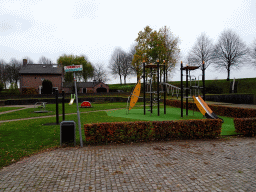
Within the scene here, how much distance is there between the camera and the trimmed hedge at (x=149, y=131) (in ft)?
22.2

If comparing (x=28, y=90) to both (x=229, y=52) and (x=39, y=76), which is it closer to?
(x=39, y=76)

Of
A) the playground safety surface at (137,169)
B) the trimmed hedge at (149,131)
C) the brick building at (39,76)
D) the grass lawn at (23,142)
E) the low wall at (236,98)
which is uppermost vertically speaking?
the brick building at (39,76)

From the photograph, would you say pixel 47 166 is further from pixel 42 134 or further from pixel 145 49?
pixel 145 49

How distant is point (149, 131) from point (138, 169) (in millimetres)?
2918

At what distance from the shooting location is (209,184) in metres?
3.73

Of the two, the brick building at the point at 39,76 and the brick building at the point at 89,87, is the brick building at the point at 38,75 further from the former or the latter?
the brick building at the point at 89,87

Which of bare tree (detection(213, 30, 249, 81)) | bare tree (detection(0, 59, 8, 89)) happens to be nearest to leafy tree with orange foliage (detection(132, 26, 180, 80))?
bare tree (detection(213, 30, 249, 81))

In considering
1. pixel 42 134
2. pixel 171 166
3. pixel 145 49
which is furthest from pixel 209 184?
pixel 145 49

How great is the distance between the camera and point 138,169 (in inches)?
176

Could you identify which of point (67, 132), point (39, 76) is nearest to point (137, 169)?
point (67, 132)

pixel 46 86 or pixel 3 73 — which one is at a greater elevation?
pixel 3 73

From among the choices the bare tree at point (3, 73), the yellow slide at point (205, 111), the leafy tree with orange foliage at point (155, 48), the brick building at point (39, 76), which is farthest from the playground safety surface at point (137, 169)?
the bare tree at point (3, 73)

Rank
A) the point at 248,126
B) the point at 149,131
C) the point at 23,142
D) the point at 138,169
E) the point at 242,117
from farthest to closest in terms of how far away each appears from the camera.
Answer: the point at 242,117 < the point at 248,126 < the point at 149,131 < the point at 23,142 < the point at 138,169

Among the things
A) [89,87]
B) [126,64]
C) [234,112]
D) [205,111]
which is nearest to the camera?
[205,111]
